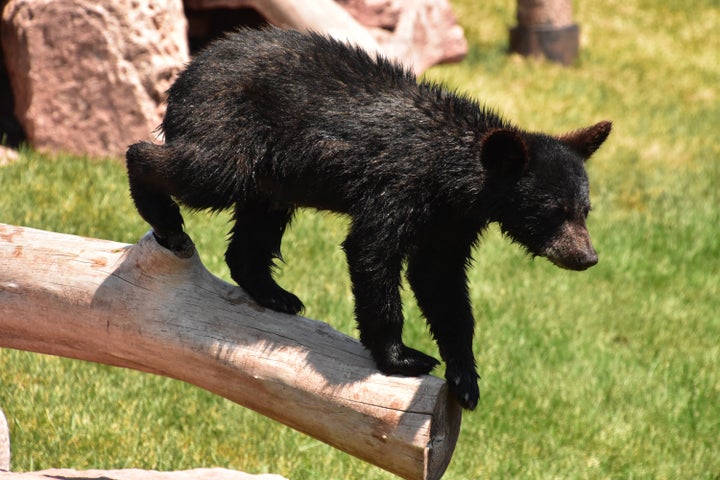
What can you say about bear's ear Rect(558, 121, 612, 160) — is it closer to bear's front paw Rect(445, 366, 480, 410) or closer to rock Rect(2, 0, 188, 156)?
bear's front paw Rect(445, 366, 480, 410)

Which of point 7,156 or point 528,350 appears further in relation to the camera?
point 7,156

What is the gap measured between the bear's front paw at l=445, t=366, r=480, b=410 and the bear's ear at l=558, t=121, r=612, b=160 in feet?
3.43

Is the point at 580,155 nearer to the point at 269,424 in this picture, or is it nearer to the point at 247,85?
the point at 247,85

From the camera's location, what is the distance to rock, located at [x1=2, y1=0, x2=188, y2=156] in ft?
25.4

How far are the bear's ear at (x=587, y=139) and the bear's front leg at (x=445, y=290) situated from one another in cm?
57

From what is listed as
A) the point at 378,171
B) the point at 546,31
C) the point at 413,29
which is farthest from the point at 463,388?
the point at 546,31

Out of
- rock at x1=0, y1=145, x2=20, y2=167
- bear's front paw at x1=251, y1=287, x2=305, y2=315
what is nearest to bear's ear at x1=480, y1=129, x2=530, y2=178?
bear's front paw at x1=251, y1=287, x2=305, y2=315

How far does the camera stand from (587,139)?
4109 millimetres

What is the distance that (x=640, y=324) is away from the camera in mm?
7387

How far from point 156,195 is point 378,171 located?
948 millimetres

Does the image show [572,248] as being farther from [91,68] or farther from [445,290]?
[91,68]

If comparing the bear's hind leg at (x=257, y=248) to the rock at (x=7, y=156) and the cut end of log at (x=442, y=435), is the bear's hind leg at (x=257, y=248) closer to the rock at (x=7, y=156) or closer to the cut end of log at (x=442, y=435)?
the cut end of log at (x=442, y=435)

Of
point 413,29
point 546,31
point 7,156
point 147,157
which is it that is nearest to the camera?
point 147,157

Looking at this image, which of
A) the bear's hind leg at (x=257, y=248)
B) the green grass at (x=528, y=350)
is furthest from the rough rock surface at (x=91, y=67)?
the bear's hind leg at (x=257, y=248)
